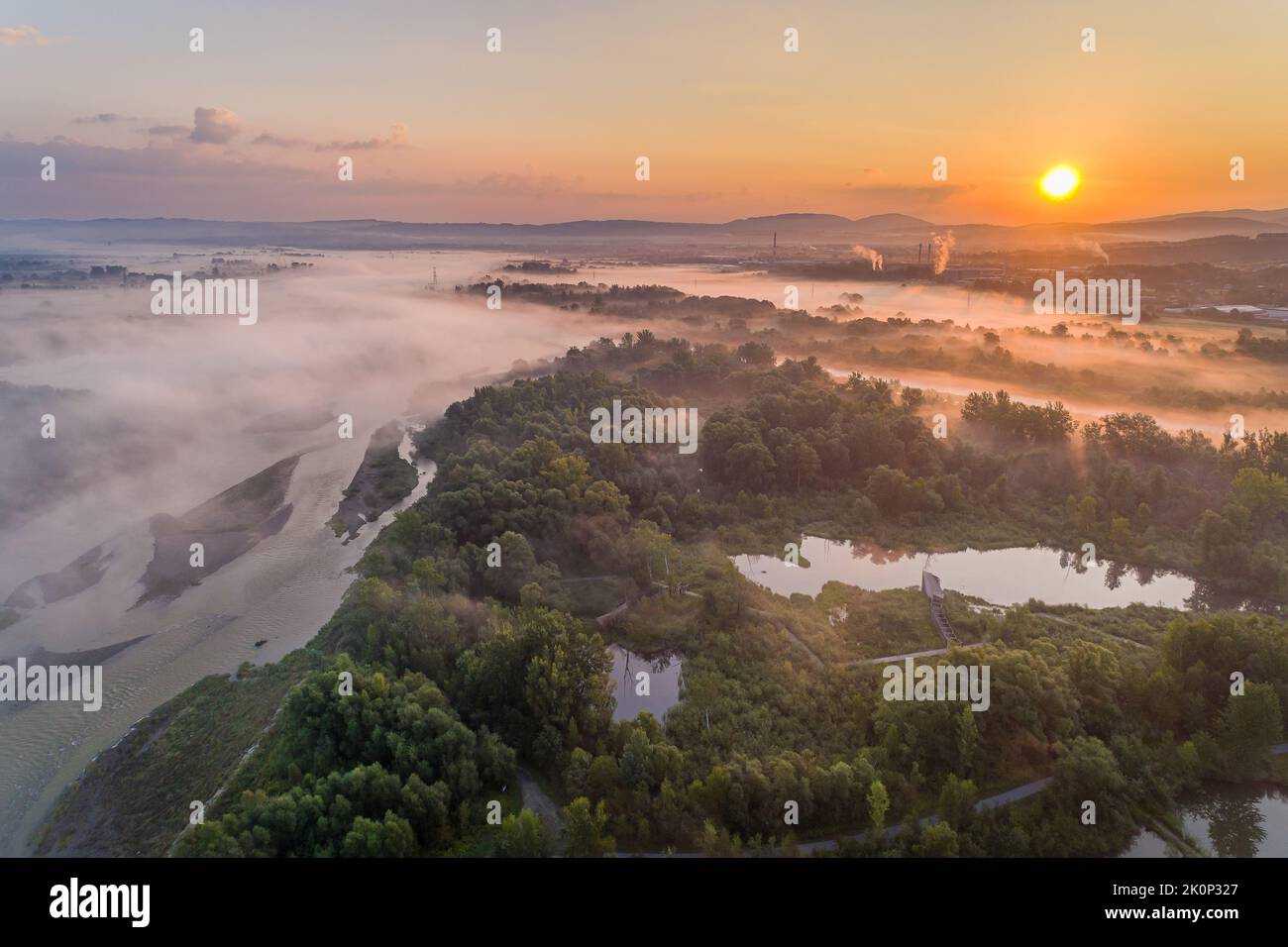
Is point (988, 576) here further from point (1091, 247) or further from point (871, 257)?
point (871, 257)

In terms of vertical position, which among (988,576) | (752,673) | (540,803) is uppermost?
(988,576)

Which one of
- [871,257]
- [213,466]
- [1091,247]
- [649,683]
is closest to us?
[649,683]

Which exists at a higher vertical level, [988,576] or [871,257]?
[871,257]

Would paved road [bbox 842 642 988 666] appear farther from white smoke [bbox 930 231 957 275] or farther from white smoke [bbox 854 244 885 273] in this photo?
white smoke [bbox 854 244 885 273]

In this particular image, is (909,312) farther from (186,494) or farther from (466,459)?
(186,494)

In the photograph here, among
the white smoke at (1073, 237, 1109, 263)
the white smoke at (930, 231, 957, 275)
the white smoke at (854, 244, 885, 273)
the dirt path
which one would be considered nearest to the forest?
the dirt path

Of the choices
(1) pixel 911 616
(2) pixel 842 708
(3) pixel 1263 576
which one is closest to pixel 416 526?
(2) pixel 842 708

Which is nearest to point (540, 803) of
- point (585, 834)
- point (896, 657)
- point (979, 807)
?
point (585, 834)
